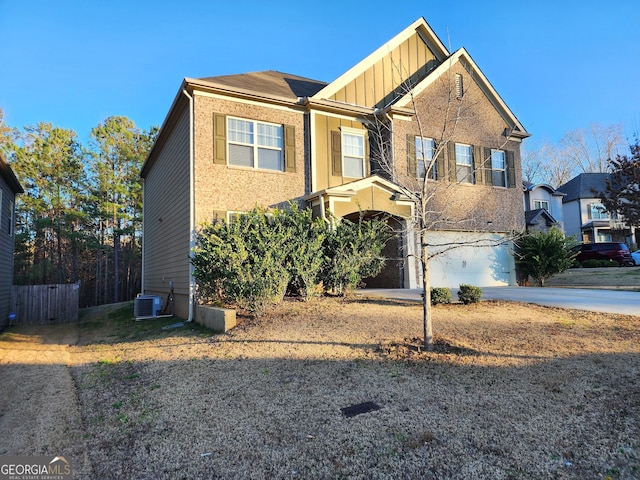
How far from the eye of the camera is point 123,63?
13.7 metres

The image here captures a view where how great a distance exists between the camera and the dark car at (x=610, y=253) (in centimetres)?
2309

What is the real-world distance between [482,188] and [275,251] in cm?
959

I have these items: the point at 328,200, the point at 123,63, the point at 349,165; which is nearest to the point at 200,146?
the point at 328,200


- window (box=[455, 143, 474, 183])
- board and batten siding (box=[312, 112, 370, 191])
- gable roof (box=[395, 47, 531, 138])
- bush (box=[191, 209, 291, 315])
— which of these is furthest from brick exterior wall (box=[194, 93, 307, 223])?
window (box=[455, 143, 474, 183])

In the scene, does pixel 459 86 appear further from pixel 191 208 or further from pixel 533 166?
pixel 533 166

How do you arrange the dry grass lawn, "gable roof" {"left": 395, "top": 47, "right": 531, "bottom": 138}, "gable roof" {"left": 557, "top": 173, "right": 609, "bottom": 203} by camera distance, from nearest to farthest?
the dry grass lawn < "gable roof" {"left": 395, "top": 47, "right": 531, "bottom": 138} < "gable roof" {"left": 557, "top": 173, "right": 609, "bottom": 203}

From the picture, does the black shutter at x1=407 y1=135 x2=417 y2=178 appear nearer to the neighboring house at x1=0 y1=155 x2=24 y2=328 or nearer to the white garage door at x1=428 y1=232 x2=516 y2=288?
the white garage door at x1=428 y1=232 x2=516 y2=288

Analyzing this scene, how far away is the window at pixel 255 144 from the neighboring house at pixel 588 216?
108 feet

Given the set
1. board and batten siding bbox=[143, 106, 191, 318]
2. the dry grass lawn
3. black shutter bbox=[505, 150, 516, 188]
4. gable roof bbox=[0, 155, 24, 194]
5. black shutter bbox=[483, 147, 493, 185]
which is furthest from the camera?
black shutter bbox=[505, 150, 516, 188]

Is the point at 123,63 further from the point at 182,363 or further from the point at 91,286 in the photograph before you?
the point at 91,286

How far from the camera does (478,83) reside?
48.8 feet

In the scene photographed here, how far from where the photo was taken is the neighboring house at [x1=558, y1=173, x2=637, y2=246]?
34.4 m

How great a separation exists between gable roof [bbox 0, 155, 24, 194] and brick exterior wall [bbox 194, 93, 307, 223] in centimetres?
608

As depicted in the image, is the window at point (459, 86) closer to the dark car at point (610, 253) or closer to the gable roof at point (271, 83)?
the gable roof at point (271, 83)
